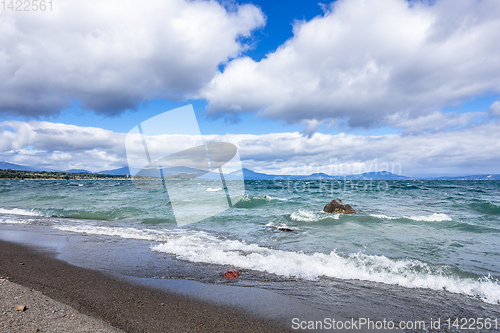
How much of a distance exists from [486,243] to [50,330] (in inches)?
555

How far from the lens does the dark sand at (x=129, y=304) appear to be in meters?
4.11

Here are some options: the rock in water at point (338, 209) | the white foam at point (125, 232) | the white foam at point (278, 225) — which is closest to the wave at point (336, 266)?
the white foam at point (125, 232)

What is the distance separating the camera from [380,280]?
21.1 ft

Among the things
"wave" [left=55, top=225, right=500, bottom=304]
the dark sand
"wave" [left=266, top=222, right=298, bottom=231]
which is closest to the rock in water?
"wave" [left=266, top=222, right=298, bottom=231]

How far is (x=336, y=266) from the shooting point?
7180 millimetres

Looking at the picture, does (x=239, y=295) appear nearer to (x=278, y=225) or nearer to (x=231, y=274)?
(x=231, y=274)

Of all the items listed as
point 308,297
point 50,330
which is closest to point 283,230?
point 308,297

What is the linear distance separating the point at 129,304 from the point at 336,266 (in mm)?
5337

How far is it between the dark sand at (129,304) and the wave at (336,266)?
→ 2.39 metres

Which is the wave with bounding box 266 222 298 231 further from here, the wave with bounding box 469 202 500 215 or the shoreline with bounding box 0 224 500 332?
the wave with bounding box 469 202 500 215

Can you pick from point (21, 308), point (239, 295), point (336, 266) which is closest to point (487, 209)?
point (336, 266)

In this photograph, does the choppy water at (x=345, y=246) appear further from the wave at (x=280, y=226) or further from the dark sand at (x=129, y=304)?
the dark sand at (x=129, y=304)

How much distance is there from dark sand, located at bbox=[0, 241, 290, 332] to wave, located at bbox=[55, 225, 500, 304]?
2.39 meters

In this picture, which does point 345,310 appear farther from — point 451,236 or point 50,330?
point 451,236
